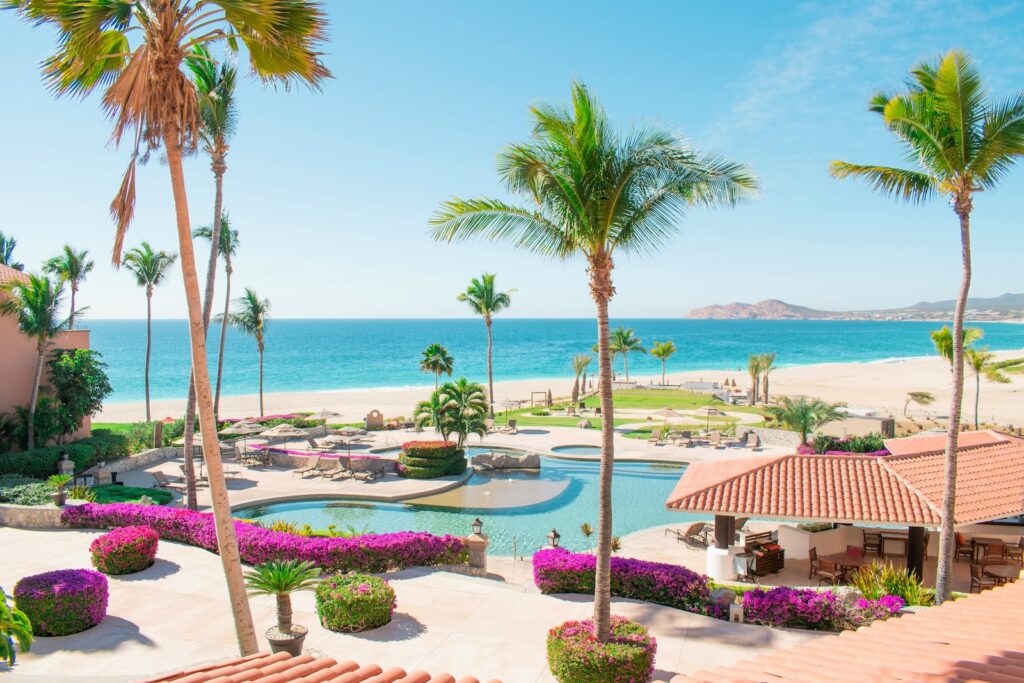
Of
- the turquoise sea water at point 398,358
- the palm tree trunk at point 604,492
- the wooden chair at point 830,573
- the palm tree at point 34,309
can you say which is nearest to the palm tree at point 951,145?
the wooden chair at point 830,573

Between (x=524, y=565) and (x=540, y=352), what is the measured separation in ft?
429

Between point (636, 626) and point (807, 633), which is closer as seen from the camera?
point (636, 626)

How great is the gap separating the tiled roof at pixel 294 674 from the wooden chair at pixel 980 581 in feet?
43.9

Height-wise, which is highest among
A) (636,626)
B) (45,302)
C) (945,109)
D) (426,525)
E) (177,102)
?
(945,109)

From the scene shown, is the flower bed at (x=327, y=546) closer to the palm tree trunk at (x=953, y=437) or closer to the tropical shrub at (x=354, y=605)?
the tropical shrub at (x=354, y=605)

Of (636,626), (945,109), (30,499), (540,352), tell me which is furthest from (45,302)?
(540,352)

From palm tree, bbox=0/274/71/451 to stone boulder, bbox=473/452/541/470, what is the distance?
1666 centimetres

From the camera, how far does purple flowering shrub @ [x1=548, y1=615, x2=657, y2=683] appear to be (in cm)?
828

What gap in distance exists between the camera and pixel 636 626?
927cm

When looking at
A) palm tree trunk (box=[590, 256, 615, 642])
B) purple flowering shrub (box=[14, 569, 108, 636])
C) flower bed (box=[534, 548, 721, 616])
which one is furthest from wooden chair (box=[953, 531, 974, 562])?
purple flowering shrub (box=[14, 569, 108, 636])

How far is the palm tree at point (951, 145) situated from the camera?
10359 millimetres

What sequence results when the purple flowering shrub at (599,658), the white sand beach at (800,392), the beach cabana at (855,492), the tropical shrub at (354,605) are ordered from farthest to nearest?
the white sand beach at (800,392) → the beach cabana at (855,492) → the tropical shrub at (354,605) → the purple flowering shrub at (599,658)

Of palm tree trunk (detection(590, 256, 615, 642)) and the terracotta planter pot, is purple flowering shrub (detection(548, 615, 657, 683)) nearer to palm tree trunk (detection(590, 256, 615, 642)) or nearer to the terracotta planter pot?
palm tree trunk (detection(590, 256, 615, 642))

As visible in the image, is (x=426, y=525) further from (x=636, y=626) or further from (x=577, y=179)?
(x=577, y=179)
